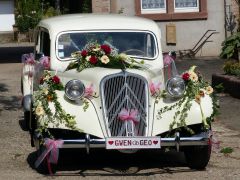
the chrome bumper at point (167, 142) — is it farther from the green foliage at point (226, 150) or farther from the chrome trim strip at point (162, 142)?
the green foliage at point (226, 150)

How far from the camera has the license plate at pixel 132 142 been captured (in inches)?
298

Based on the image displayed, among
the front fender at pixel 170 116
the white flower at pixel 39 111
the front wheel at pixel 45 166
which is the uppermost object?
the white flower at pixel 39 111

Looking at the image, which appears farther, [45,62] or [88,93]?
[45,62]

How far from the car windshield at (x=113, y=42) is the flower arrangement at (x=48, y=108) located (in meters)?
1.15

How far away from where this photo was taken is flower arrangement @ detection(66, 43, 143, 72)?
28.1ft

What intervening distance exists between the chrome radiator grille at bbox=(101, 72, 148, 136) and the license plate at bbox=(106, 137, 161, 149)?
24cm

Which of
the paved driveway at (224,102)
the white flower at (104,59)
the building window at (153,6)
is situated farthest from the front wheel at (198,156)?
the building window at (153,6)

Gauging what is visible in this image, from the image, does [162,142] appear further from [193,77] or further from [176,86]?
[193,77]

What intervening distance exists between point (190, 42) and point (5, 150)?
13734 millimetres

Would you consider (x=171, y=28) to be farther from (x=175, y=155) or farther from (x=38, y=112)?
(x=38, y=112)

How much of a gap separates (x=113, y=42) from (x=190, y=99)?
174 centimetres

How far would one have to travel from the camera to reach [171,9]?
22359 mm

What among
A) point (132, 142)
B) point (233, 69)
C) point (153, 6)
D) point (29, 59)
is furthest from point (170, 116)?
point (153, 6)

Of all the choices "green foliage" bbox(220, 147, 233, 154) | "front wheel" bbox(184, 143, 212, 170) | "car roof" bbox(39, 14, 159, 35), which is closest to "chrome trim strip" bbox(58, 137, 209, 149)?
"front wheel" bbox(184, 143, 212, 170)
